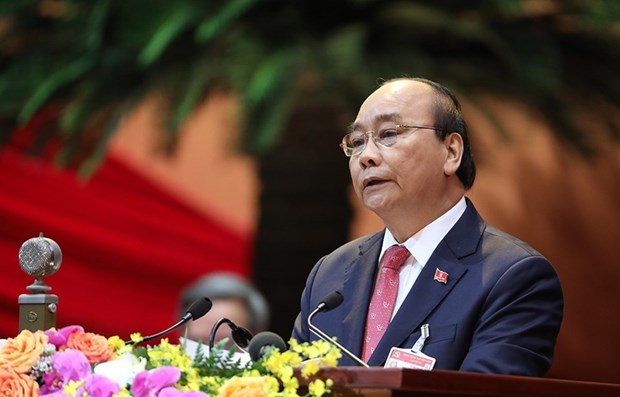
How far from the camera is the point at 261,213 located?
5.68m

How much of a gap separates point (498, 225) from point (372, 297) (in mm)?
3024

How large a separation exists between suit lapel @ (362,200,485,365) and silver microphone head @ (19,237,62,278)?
0.67 meters

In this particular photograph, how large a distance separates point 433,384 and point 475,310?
23.8 inches

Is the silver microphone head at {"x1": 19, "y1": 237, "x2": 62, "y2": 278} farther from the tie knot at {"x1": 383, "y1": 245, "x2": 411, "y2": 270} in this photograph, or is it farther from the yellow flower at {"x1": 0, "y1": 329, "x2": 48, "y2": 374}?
the tie knot at {"x1": 383, "y1": 245, "x2": 411, "y2": 270}

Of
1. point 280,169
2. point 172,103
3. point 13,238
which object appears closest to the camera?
point 172,103

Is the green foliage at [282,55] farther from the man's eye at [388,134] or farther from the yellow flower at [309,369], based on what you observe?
the yellow flower at [309,369]

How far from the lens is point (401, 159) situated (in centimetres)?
289

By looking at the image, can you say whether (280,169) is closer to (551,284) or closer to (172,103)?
(172,103)

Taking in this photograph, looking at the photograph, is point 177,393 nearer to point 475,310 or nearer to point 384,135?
point 475,310

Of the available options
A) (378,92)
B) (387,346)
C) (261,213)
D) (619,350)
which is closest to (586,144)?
(619,350)

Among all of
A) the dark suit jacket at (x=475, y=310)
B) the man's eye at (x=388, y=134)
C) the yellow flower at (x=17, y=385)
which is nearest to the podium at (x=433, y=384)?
the dark suit jacket at (x=475, y=310)

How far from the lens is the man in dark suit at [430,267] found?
2.65 meters

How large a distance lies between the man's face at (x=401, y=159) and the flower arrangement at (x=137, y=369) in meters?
0.63

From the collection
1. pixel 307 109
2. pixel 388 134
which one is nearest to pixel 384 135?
pixel 388 134
